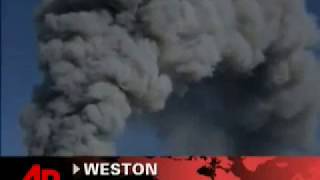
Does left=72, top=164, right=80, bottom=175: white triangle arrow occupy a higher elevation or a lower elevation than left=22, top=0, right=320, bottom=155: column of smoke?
lower

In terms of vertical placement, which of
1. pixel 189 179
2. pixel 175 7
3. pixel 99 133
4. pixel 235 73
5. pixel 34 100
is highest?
pixel 175 7

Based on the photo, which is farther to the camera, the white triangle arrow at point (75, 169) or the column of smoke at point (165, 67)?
the column of smoke at point (165, 67)

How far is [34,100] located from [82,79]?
252 cm

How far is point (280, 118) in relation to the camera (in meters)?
32.6

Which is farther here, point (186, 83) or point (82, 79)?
point (186, 83)

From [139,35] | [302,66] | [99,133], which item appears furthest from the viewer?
[302,66]

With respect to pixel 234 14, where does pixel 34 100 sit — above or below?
below

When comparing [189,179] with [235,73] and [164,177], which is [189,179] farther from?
[235,73]

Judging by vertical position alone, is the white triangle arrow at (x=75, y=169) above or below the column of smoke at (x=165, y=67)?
below

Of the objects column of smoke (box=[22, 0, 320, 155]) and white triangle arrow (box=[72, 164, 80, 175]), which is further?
column of smoke (box=[22, 0, 320, 155])

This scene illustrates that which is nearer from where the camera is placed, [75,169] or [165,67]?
[75,169]

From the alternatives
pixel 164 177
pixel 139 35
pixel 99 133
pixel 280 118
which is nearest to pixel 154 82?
pixel 139 35

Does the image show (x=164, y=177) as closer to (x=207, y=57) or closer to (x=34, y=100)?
(x=34, y=100)

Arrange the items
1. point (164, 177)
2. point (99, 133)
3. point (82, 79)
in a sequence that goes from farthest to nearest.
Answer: point (82, 79)
point (99, 133)
point (164, 177)
